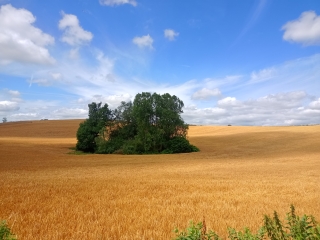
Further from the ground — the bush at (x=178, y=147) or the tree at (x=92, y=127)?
the tree at (x=92, y=127)

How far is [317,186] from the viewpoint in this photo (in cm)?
1453

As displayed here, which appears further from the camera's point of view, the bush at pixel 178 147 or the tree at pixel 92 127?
the tree at pixel 92 127

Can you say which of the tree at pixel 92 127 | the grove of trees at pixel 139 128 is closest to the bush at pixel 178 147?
the grove of trees at pixel 139 128

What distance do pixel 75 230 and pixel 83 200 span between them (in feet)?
12.9

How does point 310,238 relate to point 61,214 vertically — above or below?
above

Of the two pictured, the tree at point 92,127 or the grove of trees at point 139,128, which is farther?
the tree at point 92,127

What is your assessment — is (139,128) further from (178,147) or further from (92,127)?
(92,127)

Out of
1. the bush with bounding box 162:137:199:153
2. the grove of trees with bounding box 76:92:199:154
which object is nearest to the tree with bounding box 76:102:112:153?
the grove of trees with bounding box 76:92:199:154

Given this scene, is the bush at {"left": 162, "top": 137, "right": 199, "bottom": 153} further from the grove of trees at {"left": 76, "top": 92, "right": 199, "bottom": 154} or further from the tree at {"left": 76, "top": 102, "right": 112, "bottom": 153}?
the tree at {"left": 76, "top": 102, "right": 112, "bottom": 153}

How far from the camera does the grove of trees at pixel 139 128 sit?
53438 mm

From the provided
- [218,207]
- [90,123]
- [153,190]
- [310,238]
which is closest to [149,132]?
[90,123]

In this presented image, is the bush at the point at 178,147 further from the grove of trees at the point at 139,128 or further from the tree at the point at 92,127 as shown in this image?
the tree at the point at 92,127

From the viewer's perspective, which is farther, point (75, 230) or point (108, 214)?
point (108, 214)

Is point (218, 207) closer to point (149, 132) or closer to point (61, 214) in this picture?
point (61, 214)
